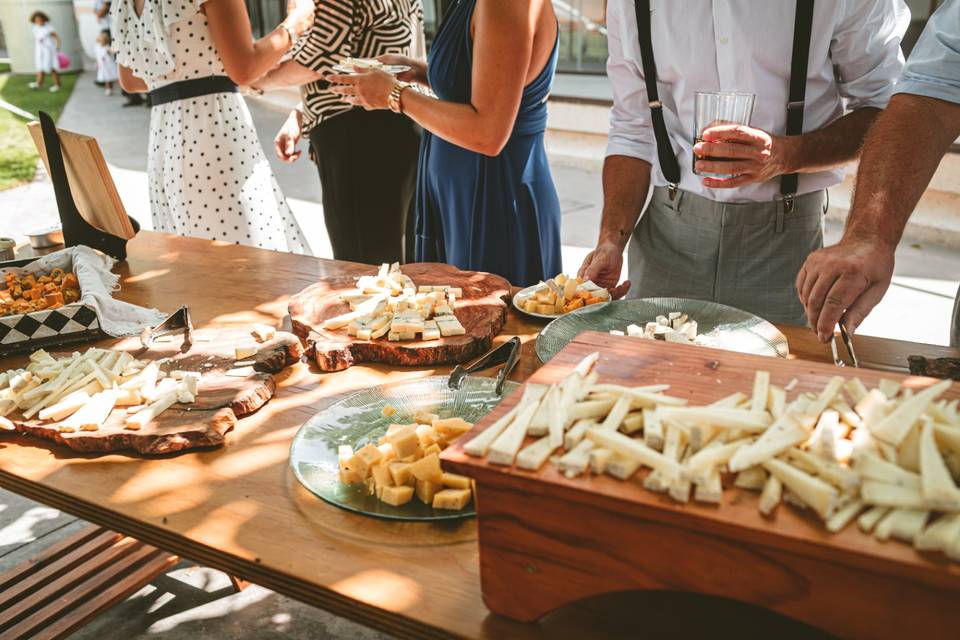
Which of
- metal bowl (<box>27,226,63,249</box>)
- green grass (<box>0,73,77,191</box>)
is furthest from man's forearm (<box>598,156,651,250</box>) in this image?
green grass (<box>0,73,77,191</box>)

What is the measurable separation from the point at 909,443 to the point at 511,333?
3.91 feet

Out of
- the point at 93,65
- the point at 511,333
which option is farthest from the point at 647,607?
the point at 93,65

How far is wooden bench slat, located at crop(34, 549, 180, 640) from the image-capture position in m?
2.43

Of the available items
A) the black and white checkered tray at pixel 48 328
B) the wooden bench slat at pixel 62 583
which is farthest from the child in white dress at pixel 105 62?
the black and white checkered tray at pixel 48 328

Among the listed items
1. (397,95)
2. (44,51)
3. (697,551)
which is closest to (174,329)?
(397,95)

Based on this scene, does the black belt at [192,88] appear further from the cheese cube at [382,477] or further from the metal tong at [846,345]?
the metal tong at [846,345]

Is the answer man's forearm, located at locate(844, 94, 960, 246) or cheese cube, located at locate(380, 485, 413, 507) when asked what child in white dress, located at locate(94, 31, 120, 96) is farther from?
cheese cube, located at locate(380, 485, 413, 507)

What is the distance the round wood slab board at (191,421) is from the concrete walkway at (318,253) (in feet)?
4.30

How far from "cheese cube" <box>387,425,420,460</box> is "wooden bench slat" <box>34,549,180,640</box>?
1758mm

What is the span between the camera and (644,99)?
8.02ft

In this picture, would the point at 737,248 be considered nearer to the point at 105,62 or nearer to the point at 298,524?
the point at 298,524

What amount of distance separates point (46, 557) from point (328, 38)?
2.30 m

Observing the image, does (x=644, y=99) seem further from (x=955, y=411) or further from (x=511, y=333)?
(x=955, y=411)

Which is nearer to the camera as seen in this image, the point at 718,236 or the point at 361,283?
the point at 361,283
